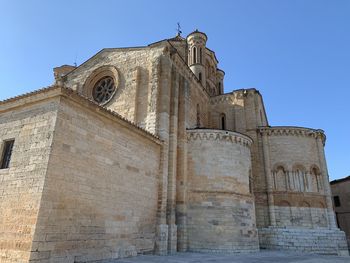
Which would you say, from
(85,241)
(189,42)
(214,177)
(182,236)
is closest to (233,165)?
(214,177)

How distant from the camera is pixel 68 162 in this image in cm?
846

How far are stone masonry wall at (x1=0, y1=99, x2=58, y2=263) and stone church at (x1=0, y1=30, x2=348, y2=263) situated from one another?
A: 4 cm

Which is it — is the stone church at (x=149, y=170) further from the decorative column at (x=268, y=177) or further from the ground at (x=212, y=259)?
the ground at (x=212, y=259)

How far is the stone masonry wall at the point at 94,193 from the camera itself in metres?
7.80

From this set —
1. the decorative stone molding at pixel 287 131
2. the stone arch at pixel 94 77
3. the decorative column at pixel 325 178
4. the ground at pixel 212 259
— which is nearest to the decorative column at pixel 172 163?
the ground at pixel 212 259

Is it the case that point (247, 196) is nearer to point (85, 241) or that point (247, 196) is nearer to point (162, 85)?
point (162, 85)

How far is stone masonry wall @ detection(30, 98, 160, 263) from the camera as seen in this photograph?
780 centimetres

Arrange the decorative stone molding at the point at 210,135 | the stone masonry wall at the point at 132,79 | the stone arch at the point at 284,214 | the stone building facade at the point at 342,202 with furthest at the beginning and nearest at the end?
the stone building facade at the point at 342,202, the stone arch at the point at 284,214, the decorative stone molding at the point at 210,135, the stone masonry wall at the point at 132,79

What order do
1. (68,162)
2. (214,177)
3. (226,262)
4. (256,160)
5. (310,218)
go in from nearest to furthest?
(68,162), (226,262), (214,177), (310,218), (256,160)

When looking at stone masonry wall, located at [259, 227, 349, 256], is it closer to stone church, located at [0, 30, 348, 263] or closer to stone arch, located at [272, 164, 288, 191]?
stone church, located at [0, 30, 348, 263]

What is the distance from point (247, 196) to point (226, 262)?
5.03 metres

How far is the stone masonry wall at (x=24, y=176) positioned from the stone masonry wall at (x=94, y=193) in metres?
0.24

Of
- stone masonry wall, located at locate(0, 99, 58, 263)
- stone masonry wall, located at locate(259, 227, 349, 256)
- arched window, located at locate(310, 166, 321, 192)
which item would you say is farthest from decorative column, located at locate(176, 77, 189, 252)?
arched window, located at locate(310, 166, 321, 192)

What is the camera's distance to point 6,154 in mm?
9109
